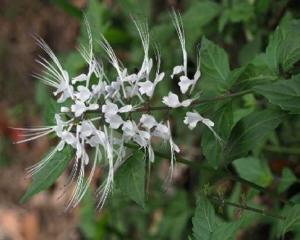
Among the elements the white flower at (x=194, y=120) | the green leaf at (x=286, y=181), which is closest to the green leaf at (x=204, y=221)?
the white flower at (x=194, y=120)

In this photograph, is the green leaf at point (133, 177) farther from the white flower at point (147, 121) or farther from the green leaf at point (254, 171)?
the green leaf at point (254, 171)

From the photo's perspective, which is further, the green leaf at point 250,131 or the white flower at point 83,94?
the green leaf at point 250,131

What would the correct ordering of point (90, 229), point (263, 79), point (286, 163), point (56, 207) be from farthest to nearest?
point (56, 207) < point (90, 229) < point (286, 163) < point (263, 79)

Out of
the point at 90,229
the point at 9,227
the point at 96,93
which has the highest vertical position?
the point at 96,93

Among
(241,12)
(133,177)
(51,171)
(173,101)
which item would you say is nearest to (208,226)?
(133,177)

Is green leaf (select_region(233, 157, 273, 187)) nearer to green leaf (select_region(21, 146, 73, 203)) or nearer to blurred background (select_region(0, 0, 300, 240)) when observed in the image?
blurred background (select_region(0, 0, 300, 240))

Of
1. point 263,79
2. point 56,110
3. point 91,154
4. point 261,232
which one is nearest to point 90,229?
point 91,154

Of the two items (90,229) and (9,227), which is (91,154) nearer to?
(90,229)
